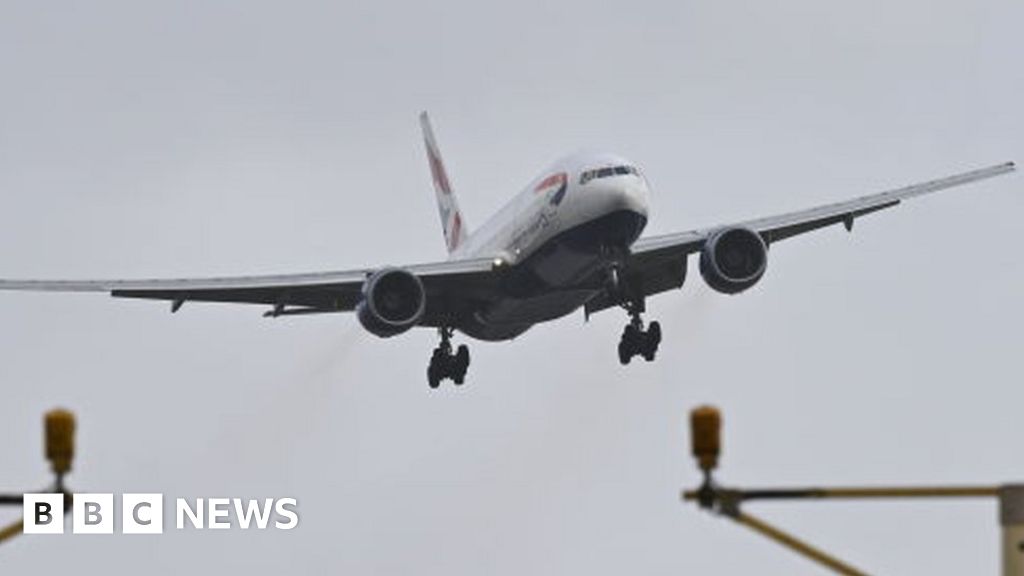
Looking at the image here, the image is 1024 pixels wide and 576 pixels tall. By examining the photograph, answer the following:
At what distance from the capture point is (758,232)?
71.1 m

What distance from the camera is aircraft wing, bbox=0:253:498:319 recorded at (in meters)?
68.2

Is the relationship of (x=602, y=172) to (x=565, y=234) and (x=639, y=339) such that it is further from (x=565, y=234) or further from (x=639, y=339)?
(x=639, y=339)

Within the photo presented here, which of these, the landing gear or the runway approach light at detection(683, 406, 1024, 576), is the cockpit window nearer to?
the landing gear

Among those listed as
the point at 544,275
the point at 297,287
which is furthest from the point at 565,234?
the point at 297,287

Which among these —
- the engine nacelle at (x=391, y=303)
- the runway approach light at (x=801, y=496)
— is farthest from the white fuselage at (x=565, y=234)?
the runway approach light at (x=801, y=496)

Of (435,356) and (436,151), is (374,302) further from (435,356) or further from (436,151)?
(436,151)

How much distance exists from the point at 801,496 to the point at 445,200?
77698mm

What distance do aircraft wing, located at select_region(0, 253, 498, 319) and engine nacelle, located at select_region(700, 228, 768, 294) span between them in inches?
219

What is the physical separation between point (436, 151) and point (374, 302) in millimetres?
35275

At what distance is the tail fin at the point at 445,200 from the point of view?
90.8 m

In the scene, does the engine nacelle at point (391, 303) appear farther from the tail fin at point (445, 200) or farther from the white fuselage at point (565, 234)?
the tail fin at point (445, 200)

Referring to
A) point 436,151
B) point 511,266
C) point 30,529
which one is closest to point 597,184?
point 511,266

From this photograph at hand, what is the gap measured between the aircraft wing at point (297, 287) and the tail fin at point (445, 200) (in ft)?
59.1

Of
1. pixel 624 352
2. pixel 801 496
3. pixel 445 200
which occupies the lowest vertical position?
pixel 801 496
